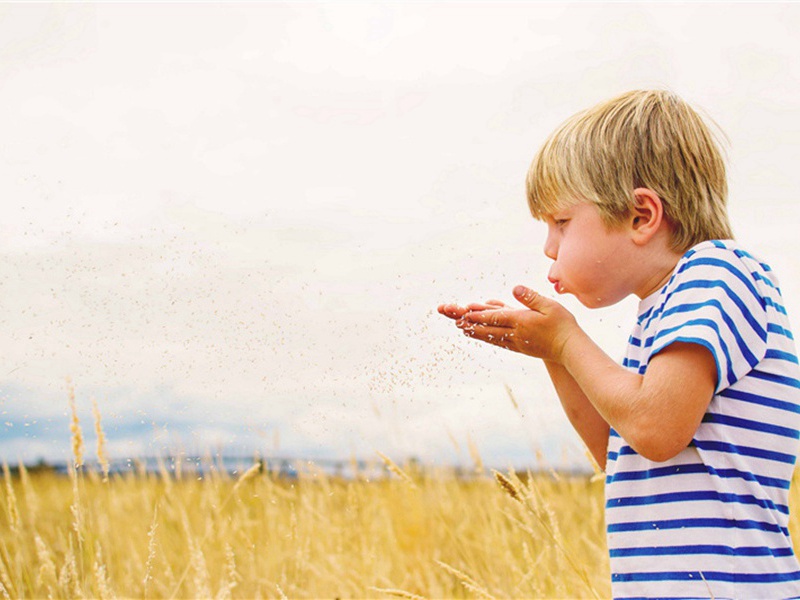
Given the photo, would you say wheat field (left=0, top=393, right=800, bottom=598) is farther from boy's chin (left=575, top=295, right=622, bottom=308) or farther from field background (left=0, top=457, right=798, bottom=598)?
boy's chin (left=575, top=295, right=622, bottom=308)

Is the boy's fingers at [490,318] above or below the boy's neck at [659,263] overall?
below

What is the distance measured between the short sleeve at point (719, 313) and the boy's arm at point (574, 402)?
288 mm

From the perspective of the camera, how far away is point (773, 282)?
177 centimetres

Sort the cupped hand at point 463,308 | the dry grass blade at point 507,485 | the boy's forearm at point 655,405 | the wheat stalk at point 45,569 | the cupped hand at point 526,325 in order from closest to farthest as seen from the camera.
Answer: the boy's forearm at point 655,405 < the cupped hand at point 526,325 < the cupped hand at point 463,308 < the dry grass blade at point 507,485 < the wheat stalk at point 45,569

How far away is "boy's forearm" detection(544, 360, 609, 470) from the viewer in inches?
76.3

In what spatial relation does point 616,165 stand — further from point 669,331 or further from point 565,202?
point 669,331

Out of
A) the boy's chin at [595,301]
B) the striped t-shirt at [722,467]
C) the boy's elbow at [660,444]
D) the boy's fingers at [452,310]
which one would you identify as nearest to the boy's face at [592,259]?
the boy's chin at [595,301]

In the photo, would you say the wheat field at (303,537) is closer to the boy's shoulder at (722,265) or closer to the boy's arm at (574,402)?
the boy's arm at (574,402)

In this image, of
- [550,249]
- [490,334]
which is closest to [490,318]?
[490,334]

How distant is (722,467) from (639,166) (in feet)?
2.07

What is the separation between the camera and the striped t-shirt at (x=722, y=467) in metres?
1.56

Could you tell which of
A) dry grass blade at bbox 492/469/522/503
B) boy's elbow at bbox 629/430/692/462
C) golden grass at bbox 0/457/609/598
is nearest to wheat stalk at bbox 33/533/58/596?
golden grass at bbox 0/457/609/598

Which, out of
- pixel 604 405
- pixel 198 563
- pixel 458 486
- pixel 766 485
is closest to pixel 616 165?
pixel 604 405

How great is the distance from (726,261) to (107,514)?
2787 millimetres
